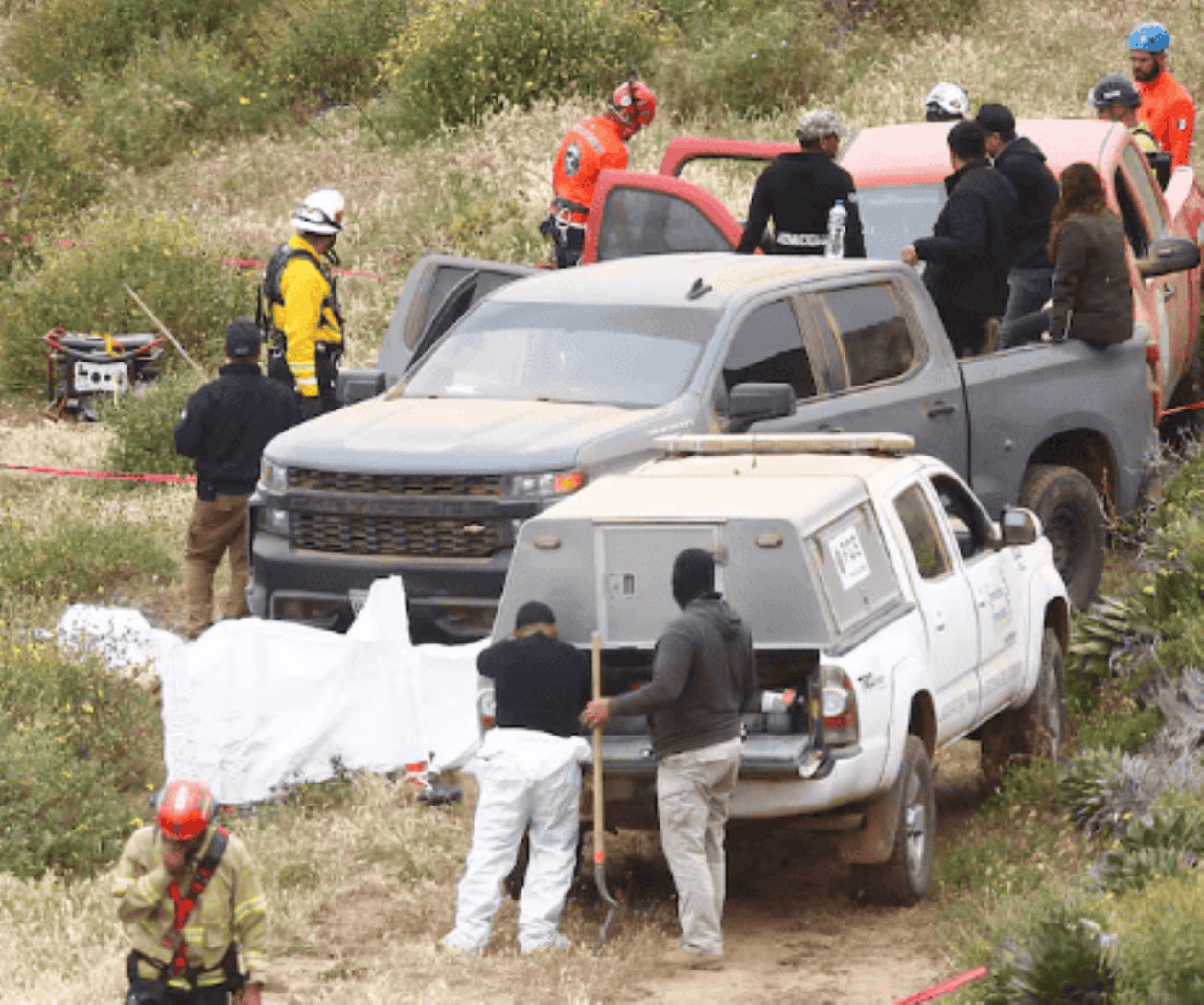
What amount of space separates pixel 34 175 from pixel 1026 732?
1581 centimetres

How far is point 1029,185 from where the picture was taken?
13.9 meters

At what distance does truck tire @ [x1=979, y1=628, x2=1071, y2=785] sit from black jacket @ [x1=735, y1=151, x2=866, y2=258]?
11.2ft

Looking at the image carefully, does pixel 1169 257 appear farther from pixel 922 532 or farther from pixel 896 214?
pixel 922 532

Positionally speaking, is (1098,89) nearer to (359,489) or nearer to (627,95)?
(627,95)

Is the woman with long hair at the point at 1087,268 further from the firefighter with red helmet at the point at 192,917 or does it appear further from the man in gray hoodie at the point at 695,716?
the firefighter with red helmet at the point at 192,917

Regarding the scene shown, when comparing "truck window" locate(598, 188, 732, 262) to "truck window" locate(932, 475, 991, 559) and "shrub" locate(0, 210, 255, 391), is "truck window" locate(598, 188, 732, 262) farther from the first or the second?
"shrub" locate(0, 210, 255, 391)

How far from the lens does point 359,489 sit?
448 inches

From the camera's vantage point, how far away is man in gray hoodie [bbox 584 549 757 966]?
8617 mm

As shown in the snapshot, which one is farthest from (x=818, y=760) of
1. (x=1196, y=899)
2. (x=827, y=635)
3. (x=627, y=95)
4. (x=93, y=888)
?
(x=627, y=95)

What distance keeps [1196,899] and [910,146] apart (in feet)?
26.5

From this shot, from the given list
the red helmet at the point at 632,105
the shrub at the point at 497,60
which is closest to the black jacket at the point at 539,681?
the red helmet at the point at 632,105

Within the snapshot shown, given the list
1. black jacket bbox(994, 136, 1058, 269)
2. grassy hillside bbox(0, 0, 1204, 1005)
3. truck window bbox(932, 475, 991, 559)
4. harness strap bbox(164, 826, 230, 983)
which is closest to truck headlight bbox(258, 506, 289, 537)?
grassy hillside bbox(0, 0, 1204, 1005)

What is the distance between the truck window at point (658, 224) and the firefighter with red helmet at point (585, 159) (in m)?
2.52

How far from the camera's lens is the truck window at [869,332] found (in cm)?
1231
